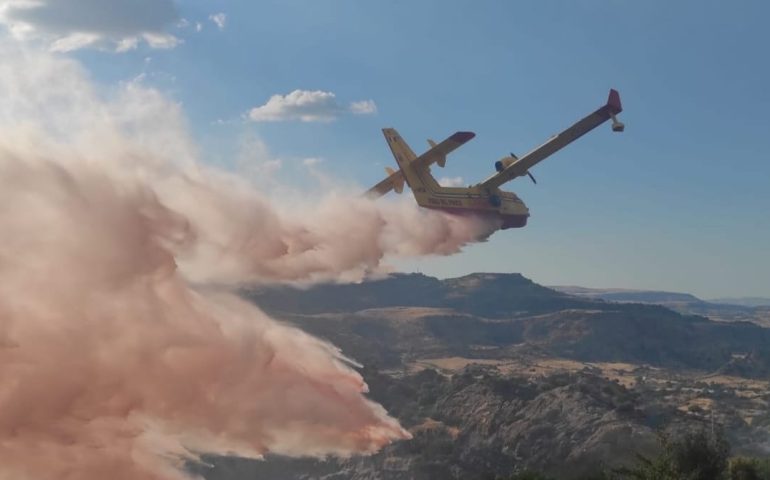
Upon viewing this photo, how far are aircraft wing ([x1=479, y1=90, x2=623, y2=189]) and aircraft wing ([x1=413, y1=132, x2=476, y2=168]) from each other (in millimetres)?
7125

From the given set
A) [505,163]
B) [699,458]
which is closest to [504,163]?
[505,163]

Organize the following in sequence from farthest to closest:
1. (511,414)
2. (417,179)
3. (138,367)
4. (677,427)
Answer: (511,414), (677,427), (417,179), (138,367)

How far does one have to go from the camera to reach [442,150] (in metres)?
71.9

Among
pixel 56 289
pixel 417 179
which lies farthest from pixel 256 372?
pixel 417 179

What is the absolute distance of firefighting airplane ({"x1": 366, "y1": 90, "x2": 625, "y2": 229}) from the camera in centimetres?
7231

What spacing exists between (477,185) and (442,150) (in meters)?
7.67

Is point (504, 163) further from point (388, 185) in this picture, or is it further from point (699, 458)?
point (699, 458)

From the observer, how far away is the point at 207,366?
2156 inches

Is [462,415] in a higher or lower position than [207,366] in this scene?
lower

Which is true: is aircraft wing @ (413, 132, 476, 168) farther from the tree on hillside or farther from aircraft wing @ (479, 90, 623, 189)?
the tree on hillside

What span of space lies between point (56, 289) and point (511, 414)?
79121 mm

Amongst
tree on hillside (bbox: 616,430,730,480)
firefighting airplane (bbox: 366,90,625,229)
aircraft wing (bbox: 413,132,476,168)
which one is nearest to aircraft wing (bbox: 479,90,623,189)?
firefighting airplane (bbox: 366,90,625,229)

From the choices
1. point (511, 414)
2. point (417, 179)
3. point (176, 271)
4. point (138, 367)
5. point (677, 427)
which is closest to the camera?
point (138, 367)

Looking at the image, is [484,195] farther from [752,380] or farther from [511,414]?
[752,380]
